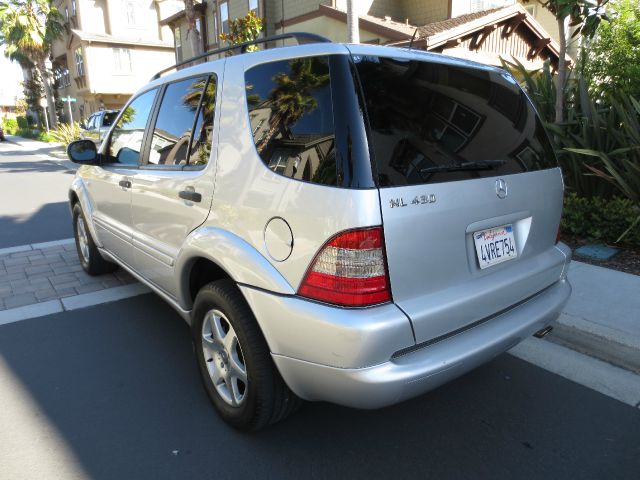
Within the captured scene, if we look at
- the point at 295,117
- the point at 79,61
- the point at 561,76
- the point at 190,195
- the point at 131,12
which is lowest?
the point at 190,195

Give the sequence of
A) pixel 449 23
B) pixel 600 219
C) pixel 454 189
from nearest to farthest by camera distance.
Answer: pixel 454 189, pixel 600 219, pixel 449 23

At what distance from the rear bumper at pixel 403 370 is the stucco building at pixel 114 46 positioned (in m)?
34.7

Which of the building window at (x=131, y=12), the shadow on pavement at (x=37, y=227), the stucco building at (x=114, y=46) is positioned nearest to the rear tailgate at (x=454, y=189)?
the shadow on pavement at (x=37, y=227)

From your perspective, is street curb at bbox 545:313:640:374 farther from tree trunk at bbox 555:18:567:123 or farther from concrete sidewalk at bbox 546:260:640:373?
tree trunk at bbox 555:18:567:123

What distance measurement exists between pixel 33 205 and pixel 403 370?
913 cm

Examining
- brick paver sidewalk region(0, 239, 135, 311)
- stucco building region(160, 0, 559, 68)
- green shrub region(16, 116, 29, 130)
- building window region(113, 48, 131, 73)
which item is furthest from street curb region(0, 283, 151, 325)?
green shrub region(16, 116, 29, 130)

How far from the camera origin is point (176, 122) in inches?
117

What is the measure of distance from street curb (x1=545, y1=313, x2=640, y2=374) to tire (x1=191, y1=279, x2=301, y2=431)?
85.0 inches

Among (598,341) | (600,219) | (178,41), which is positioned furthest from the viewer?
(178,41)

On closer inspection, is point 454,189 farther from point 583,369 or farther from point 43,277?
point 43,277

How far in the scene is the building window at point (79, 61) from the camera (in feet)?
109

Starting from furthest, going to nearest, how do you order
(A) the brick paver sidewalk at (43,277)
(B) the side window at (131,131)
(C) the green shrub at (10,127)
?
1. (C) the green shrub at (10,127)
2. (A) the brick paver sidewalk at (43,277)
3. (B) the side window at (131,131)

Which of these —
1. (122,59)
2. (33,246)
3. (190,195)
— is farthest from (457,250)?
(122,59)

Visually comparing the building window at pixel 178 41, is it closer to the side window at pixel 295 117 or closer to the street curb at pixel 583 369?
the side window at pixel 295 117
